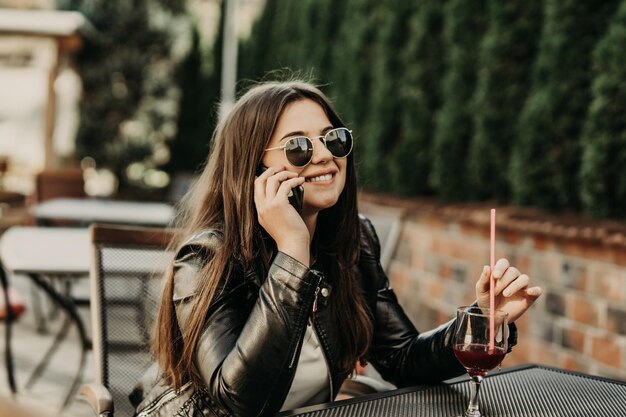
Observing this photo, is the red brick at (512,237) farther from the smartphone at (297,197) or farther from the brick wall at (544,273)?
the smartphone at (297,197)

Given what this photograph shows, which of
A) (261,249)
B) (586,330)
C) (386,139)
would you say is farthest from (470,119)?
(261,249)

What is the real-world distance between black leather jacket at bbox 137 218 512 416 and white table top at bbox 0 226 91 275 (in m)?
1.43

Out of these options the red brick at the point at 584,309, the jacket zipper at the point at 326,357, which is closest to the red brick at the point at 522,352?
the red brick at the point at 584,309

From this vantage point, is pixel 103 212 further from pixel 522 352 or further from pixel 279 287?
pixel 279 287

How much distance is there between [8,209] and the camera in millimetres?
9586

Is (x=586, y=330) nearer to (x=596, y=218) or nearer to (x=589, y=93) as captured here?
(x=596, y=218)

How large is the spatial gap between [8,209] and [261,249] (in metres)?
8.65

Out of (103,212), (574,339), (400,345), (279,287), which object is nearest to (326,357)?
(400,345)

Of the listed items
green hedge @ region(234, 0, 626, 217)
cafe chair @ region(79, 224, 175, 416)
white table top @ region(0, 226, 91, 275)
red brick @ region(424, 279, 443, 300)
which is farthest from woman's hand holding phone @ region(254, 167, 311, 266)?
red brick @ region(424, 279, 443, 300)

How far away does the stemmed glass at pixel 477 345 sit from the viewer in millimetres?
1475

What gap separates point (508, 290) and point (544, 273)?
2.09 metres

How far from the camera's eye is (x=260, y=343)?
1.48 metres

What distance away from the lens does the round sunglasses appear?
181 cm

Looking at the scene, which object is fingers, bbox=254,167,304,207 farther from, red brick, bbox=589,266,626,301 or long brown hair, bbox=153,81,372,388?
red brick, bbox=589,266,626,301
